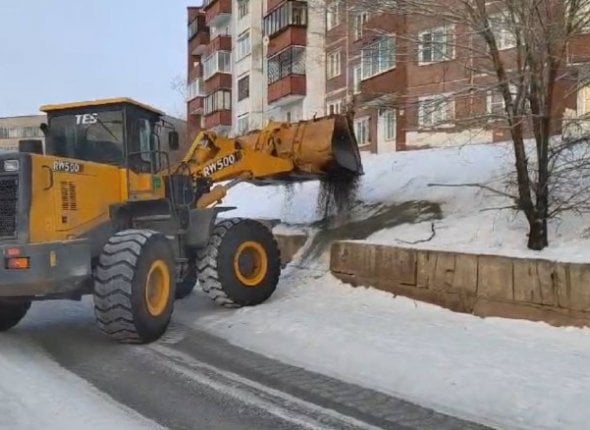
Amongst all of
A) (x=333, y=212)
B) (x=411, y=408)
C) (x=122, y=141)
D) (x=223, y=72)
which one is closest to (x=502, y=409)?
(x=411, y=408)

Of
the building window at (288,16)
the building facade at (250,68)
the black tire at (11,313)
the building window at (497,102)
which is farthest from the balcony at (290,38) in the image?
the black tire at (11,313)

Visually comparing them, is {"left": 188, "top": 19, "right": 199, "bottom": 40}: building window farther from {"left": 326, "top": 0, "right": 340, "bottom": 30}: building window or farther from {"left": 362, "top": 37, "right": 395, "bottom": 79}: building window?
{"left": 362, "top": 37, "right": 395, "bottom": 79}: building window

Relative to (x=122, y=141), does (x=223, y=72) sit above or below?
above

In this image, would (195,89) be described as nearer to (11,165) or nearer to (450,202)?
(450,202)

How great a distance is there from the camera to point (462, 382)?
22.1 feet

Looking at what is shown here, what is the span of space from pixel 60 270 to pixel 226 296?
10.1ft

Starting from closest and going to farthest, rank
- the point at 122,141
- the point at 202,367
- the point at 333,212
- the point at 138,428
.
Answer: the point at 138,428 < the point at 202,367 < the point at 122,141 < the point at 333,212

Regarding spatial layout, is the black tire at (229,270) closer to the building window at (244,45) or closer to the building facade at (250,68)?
the building facade at (250,68)

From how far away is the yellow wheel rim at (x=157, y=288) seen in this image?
29.4 feet

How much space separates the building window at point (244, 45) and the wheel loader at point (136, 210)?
40.8 m

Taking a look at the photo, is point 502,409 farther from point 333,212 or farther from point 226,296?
point 333,212

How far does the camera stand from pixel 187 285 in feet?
40.8

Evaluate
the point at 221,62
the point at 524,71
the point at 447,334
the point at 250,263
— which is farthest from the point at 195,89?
the point at 447,334

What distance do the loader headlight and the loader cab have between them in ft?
5.14
